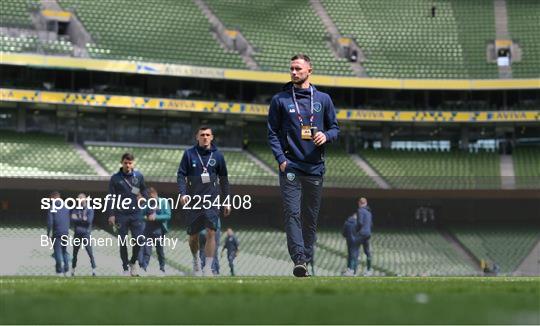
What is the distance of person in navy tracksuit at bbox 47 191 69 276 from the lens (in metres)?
14.6

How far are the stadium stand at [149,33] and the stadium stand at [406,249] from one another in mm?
31289

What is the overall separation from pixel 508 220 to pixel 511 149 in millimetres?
35092

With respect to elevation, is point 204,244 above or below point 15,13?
below

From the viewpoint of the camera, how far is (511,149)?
54094 mm

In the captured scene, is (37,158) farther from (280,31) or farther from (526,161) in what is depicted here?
(526,161)

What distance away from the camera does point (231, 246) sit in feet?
52.1

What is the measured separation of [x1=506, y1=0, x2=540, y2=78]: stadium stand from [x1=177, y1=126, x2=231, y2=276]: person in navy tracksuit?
1621 inches

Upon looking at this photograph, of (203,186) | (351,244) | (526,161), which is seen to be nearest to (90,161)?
(526,161)

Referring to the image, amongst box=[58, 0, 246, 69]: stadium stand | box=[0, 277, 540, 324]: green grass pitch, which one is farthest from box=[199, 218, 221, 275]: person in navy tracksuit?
box=[58, 0, 246, 69]: stadium stand

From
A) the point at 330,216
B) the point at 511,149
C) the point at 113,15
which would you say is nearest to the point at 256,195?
the point at 330,216

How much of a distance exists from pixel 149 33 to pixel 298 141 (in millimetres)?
39470

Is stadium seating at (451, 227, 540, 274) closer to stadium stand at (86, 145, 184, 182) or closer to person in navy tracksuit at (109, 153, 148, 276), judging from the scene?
person in navy tracksuit at (109, 153, 148, 276)

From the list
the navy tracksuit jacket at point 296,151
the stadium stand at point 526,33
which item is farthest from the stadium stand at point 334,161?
the navy tracksuit jacket at point 296,151

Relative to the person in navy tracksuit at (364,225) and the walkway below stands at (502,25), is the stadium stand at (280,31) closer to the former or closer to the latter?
the walkway below stands at (502,25)
